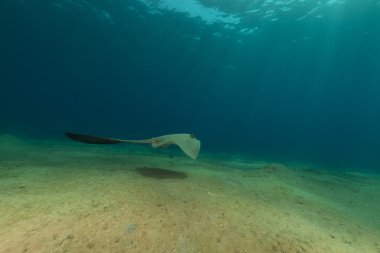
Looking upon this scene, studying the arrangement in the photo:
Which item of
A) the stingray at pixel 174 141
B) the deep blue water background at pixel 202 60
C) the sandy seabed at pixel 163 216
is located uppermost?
the deep blue water background at pixel 202 60

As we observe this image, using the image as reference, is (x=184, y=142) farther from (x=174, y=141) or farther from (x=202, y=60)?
(x=202, y=60)

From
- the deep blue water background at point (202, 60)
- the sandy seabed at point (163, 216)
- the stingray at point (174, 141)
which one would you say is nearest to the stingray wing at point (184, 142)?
the stingray at point (174, 141)

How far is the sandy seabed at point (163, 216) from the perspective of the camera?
258cm

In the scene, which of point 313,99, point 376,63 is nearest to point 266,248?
point 376,63

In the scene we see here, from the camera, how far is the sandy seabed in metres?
2.58

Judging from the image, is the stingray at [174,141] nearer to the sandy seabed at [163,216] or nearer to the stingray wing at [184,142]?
the stingray wing at [184,142]

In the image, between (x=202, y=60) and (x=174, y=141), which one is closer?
(x=174, y=141)

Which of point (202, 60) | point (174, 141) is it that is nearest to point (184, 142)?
point (174, 141)

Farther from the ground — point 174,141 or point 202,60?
point 202,60

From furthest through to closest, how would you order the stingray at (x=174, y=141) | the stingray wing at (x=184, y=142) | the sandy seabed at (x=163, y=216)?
the stingray wing at (x=184, y=142)
the stingray at (x=174, y=141)
the sandy seabed at (x=163, y=216)

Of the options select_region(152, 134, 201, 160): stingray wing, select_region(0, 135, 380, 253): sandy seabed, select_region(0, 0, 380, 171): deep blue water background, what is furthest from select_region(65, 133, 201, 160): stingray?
select_region(0, 0, 380, 171): deep blue water background

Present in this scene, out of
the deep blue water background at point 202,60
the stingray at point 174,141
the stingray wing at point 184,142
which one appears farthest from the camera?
the deep blue water background at point 202,60

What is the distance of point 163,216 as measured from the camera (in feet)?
10.4

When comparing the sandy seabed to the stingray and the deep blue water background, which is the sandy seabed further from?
the deep blue water background
